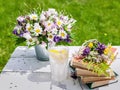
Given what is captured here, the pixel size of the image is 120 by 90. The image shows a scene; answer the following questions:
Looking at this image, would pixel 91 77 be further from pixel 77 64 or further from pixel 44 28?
pixel 44 28

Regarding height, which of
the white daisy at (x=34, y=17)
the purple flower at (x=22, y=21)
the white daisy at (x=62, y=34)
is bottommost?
the white daisy at (x=62, y=34)

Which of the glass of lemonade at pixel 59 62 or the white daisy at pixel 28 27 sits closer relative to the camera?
the glass of lemonade at pixel 59 62

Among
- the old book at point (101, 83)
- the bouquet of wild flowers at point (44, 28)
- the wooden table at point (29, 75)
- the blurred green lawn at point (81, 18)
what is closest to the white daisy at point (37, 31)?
the bouquet of wild flowers at point (44, 28)

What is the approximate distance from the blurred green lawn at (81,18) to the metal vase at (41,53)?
1336 mm

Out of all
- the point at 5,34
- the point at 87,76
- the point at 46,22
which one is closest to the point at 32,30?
the point at 46,22

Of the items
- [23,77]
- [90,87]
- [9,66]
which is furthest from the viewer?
[9,66]

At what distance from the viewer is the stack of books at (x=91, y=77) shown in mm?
2006

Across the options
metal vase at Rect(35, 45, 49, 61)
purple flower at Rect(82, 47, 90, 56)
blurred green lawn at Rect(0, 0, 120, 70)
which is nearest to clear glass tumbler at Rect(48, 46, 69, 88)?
purple flower at Rect(82, 47, 90, 56)

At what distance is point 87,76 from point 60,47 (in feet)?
0.79

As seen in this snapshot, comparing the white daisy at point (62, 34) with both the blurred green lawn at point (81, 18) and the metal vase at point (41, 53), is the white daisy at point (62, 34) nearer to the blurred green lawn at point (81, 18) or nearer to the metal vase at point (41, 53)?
the metal vase at point (41, 53)

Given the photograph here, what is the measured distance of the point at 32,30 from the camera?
2.13m

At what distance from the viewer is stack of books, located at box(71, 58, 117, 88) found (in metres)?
2.01

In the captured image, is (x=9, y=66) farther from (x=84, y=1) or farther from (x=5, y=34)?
(x=84, y=1)

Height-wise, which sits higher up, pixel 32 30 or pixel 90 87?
pixel 32 30
